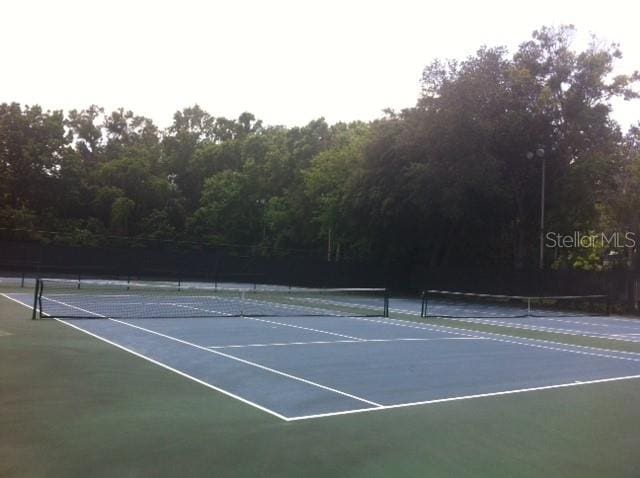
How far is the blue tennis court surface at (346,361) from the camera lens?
332 inches

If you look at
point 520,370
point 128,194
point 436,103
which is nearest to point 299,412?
point 520,370

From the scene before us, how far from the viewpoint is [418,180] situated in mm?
35938

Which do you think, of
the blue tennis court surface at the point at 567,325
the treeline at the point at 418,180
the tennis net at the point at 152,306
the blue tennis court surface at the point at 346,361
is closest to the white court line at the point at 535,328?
the blue tennis court surface at the point at 567,325

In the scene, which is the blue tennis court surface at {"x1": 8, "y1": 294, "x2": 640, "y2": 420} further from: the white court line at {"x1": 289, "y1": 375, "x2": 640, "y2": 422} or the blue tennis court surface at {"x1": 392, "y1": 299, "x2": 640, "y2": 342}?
the blue tennis court surface at {"x1": 392, "y1": 299, "x2": 640, "y2": 342}

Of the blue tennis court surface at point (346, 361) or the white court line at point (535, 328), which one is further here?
the white court line at point (535, 328)

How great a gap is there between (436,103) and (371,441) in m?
32.5

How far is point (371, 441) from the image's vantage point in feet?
20.3

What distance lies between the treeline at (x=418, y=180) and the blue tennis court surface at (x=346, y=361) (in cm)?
2036

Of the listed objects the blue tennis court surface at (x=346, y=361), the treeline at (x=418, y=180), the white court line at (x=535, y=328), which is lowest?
the blue tennis court surface at (x=346, y=361)

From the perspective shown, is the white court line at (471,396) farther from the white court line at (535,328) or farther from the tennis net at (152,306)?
the tennis net at (152,306)

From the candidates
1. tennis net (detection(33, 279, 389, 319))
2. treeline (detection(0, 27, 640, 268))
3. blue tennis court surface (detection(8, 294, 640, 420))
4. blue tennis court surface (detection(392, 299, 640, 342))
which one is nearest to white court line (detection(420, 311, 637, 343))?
blue tennis court surface (detection(392, 299, 640, 342))

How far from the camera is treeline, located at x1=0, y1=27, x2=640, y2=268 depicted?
35.2m

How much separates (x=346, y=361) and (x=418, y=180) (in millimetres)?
25664

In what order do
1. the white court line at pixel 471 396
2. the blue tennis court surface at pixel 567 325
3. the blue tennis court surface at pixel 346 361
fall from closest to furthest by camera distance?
1. the white court line at pixel 471 396
2. the blue tennis court surface at pixel 346 361
3. the blue tennis court surface at pixel 567 325
